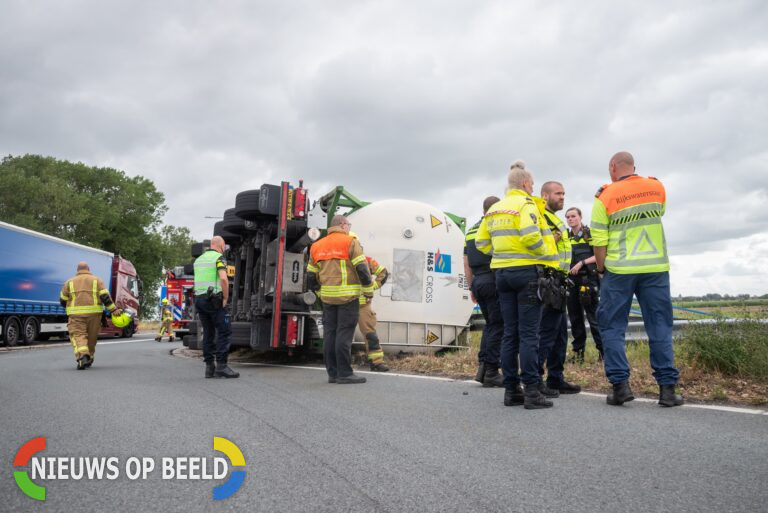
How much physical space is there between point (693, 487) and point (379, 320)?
6507 millimetres

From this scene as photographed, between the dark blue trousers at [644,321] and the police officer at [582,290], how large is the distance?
198 cm

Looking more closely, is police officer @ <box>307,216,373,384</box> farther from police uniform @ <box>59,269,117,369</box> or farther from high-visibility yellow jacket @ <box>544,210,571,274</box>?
police uniform @ <box>59,269,117,369</box>

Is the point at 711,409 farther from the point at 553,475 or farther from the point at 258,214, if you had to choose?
the point at 258,214

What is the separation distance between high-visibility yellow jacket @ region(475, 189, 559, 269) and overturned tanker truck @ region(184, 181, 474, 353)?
3.48 m

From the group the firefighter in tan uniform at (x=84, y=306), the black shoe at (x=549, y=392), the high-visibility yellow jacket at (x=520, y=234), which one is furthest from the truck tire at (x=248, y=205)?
the black shoe at (x=549, y=392)

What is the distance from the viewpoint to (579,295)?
672 cm

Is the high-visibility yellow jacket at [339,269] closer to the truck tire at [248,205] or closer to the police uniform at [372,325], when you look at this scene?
the police uniform at [372,325]

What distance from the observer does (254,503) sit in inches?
93.0

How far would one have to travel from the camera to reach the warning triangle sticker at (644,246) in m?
4.51

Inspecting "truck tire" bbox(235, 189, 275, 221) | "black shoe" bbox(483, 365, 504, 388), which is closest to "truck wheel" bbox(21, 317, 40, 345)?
"truck tire" bbox(235, 189, 275, 221)

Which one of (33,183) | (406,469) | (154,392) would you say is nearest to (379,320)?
(154,392)

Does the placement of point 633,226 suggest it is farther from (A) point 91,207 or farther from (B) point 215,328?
(A) point 91,207

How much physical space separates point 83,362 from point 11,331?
31.7ft

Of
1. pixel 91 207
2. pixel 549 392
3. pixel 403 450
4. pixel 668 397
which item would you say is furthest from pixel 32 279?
pixel 91 207
